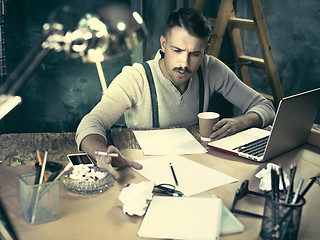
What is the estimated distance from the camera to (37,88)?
11.0 feet

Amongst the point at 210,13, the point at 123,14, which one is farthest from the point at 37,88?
the point at 123,14

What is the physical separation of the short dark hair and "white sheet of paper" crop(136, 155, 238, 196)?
0.71 m

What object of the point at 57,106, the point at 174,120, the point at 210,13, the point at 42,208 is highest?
the point at 210,13

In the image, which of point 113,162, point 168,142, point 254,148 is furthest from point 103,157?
point 254,148

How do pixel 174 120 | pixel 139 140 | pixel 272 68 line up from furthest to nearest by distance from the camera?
pixel 272 68
pixel 174 120
pixel 139 140

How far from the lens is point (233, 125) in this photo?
69.1 inches

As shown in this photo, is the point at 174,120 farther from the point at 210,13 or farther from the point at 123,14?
the point at 210,13

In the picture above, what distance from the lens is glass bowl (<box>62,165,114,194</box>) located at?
3.81ft

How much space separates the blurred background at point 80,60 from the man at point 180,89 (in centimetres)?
112

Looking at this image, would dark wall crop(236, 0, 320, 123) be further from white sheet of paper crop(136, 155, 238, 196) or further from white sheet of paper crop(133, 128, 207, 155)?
white sheet of paper crop(136, 155, 238, 196)

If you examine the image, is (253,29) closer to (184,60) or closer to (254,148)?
(184,60)

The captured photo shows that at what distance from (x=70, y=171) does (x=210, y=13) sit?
7.88ft

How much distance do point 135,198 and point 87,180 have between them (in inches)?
7.8

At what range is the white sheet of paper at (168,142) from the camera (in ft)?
4.90
